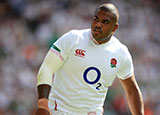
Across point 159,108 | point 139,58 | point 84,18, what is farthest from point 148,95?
point 84,18

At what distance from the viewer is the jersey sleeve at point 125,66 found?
4719mm

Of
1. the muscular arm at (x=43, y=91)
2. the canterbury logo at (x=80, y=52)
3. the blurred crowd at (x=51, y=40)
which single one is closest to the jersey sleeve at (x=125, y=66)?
the canterbury logo at (x=80, y=52)

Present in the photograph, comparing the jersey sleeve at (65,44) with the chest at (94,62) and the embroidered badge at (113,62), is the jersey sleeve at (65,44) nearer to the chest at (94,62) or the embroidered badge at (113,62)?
the chest at (94,62)

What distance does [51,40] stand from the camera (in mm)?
10641

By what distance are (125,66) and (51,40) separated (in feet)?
19.8

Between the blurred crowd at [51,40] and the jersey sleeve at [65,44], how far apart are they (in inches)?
205

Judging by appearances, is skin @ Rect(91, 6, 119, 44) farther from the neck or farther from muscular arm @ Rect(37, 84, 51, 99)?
muscular arm @ Rect(37, 84, 51, 99)

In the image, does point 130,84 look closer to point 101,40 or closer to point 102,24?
point 101,40

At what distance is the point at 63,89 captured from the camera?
4.50 m

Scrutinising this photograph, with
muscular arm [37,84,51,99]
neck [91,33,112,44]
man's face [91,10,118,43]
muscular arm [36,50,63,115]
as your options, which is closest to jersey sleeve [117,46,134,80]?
neck [91,33,112,44]

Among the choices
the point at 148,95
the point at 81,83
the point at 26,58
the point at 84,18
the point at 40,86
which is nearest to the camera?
the point at 40,86

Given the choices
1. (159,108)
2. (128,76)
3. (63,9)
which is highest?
(63,9)

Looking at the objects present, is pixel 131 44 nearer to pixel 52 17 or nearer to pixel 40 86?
pixel 52 17

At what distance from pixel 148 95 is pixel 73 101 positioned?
693 centimetres
